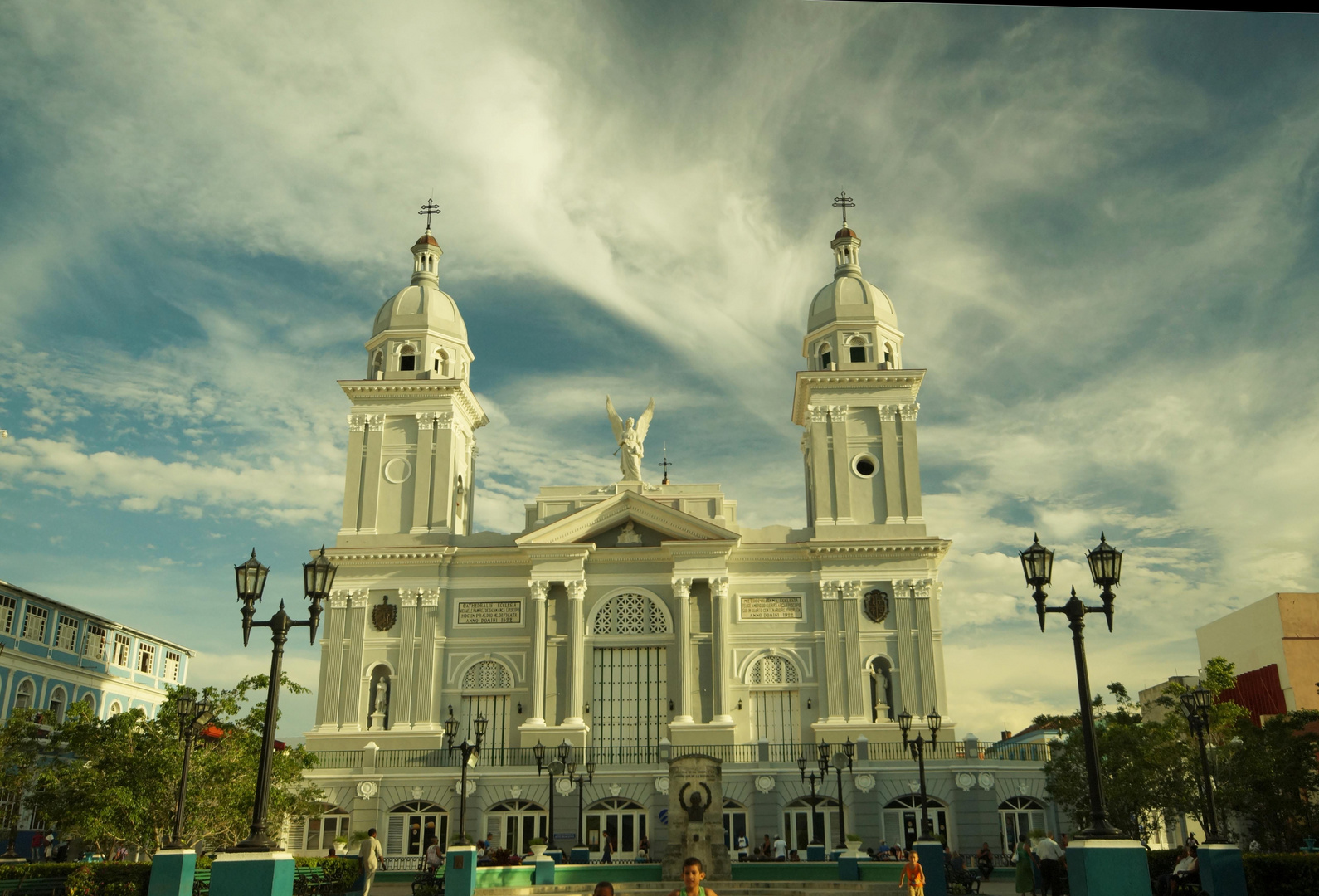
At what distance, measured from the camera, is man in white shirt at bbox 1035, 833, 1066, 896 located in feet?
75.8

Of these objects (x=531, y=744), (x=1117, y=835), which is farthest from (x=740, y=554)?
(x=1117, y=835)

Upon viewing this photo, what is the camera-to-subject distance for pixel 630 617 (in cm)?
4534

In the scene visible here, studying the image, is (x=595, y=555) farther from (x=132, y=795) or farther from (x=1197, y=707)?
(x=1197, y=707)

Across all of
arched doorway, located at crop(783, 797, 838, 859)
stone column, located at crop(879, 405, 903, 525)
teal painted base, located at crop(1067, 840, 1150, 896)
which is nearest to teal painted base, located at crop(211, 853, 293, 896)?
teal painted base, located at crop(1067, 840, 1150, 896)

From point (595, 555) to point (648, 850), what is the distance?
12.3 metres

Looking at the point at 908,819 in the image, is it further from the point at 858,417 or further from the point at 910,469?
the point at 858,417

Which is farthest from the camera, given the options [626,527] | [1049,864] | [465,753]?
[626,527]

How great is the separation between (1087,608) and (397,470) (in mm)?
37075

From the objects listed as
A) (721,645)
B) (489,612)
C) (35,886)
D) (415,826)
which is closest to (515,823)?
(415,826)

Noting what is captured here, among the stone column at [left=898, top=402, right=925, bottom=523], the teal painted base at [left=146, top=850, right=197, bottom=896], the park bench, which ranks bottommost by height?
the park bench

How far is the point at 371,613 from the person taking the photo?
45.7 meters

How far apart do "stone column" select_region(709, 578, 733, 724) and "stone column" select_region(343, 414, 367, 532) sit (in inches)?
617

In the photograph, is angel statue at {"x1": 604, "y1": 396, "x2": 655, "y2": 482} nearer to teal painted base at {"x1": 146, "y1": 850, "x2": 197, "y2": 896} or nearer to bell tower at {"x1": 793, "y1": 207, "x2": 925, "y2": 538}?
bell tower at {"x1": 793, "y1": 207, "x2": 925, "y2": 538}

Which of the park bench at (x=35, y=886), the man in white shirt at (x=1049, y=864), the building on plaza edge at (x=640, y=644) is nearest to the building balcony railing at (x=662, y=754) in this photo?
the building on plaza edge at (x=640, y=644)
